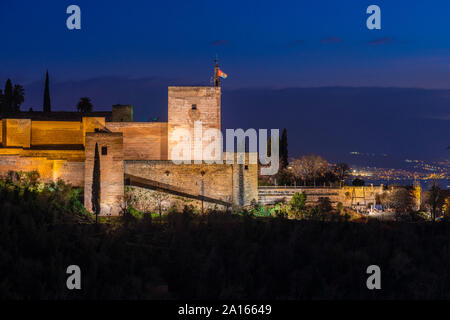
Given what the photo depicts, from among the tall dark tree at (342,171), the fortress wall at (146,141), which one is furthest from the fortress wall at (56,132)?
the tall dark tree at (342,171)

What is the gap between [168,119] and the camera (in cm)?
2620

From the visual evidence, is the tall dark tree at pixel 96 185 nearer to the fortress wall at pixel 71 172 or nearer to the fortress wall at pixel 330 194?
the fortress wall at pixel 71 172

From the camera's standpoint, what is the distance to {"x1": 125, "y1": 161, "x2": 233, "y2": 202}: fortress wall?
2388 cm

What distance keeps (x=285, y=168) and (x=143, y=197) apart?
16.7m

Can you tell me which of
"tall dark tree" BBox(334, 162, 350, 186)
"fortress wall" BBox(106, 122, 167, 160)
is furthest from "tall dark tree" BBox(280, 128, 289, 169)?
"fortress wall" BBox(106, 122, 167, 160)

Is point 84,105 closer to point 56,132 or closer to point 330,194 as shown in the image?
point 56,132

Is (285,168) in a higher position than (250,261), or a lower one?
higher

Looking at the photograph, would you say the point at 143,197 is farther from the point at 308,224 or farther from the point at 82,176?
the point at 308,224

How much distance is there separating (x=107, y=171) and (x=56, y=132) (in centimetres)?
681

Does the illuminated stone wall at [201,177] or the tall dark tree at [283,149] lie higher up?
the tall dark tree at [283,149]

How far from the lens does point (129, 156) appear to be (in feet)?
86.9

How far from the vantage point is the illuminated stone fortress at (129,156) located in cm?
2175
